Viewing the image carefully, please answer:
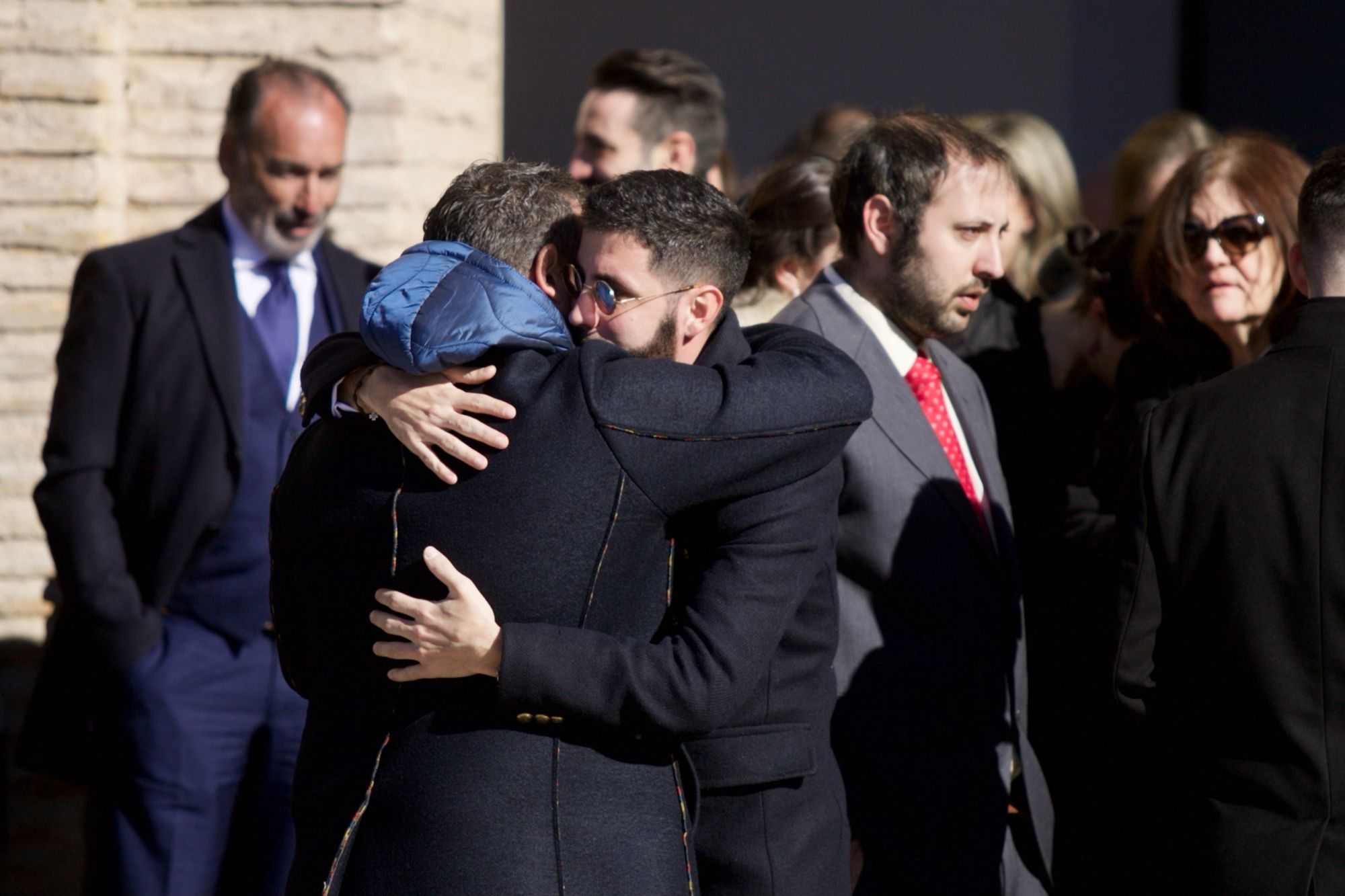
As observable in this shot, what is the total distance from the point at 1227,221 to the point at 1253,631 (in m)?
1.23

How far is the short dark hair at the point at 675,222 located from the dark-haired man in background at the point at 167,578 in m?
1.62

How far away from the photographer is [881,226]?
287 centimetres

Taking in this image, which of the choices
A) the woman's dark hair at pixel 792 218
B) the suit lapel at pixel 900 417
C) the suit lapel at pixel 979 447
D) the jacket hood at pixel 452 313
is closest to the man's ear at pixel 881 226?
the suit lapel at pixel 900 417

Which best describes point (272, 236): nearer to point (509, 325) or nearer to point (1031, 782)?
point (509, 325)

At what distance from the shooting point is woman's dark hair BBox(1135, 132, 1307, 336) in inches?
120

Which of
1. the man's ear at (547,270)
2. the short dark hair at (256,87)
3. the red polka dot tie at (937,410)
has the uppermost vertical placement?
the short dark hair at (256,87)

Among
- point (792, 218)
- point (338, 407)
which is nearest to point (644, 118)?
point (792, 218)

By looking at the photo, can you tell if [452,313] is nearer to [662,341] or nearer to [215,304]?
[662,341]

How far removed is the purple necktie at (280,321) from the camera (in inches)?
137

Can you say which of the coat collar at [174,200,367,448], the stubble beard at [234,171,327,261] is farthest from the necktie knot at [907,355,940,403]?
the stubble beard at [234,171,327,261]

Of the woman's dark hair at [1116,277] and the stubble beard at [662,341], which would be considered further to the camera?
the woman's dark hair at [1116,277]

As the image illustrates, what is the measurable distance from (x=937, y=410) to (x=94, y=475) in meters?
1.88

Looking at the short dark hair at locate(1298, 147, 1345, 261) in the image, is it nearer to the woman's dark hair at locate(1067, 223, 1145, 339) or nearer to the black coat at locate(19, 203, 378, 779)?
the woman's dark hair at locate(1067, 223, 1145, 339)

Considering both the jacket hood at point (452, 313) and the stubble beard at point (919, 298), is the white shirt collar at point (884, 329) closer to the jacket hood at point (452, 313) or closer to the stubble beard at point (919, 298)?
the stubble beard at point (919, 298)
